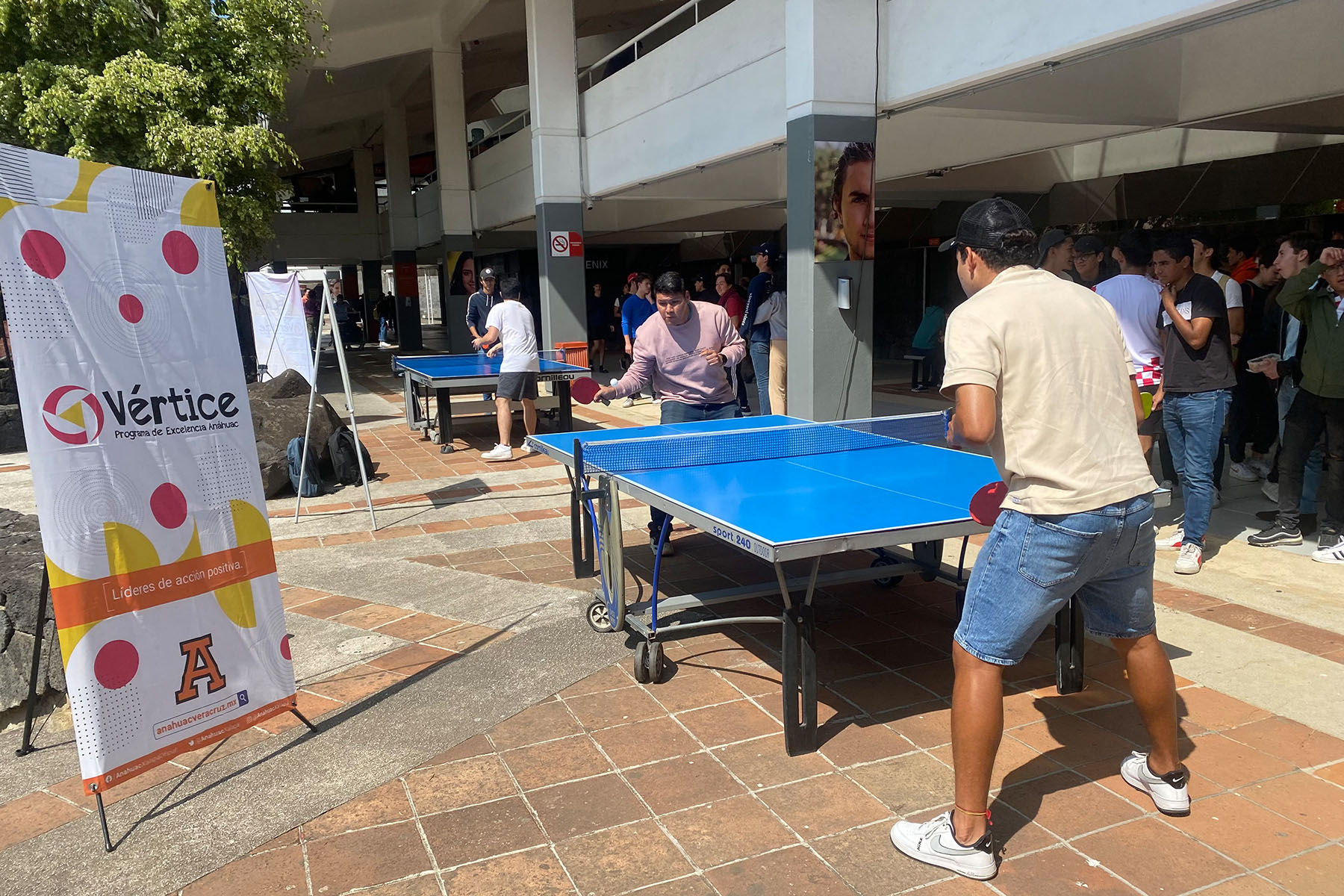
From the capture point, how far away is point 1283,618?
15.5ft

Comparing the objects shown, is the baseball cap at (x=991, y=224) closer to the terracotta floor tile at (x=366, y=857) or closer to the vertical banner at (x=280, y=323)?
the terracotta floor tile at (x=366, y=857)

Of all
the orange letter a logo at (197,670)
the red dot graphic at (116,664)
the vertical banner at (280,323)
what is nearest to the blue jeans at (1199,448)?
the orange letter a logo at (197,670)

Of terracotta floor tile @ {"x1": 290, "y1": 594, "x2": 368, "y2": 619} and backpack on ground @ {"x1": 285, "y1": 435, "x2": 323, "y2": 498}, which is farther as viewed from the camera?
backpack on ground @ {"x1": 285, "y1": 435, "x2": 323, "y2": 498}

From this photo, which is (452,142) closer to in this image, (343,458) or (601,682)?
(343,458)

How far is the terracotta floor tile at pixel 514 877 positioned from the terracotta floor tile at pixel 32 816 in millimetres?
1511

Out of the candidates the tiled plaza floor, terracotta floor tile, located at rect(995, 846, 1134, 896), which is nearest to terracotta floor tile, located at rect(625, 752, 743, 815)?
the tiled plaza floor

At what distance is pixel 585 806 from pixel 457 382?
7.38m

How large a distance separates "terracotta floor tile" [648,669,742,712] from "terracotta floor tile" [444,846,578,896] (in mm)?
1109

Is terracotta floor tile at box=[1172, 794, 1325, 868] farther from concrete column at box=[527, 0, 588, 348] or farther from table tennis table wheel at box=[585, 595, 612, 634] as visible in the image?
concrete column at box=[527, 0, 588, 348]

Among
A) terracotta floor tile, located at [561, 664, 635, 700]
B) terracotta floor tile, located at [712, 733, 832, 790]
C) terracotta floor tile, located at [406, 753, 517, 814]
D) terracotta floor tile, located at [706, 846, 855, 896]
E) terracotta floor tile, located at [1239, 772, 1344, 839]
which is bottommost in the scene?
terracotta floor tile, located at [561, 664, 635, 700]

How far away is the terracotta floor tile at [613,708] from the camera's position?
387 centimetres

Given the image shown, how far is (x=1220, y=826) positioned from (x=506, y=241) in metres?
22.5

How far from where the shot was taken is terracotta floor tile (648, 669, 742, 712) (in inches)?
158

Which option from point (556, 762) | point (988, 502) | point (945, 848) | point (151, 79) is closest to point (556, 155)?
point (151, 79)
